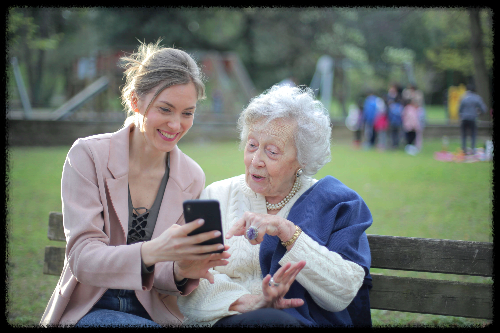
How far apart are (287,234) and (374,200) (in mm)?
6906

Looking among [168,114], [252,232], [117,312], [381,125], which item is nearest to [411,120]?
[381,125]

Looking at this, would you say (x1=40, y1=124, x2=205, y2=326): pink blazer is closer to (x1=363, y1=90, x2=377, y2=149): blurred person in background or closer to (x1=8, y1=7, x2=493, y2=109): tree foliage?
(x1=363, y1=90, x2=377, y2=149): blurred person in background

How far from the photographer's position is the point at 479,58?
18.1 meters

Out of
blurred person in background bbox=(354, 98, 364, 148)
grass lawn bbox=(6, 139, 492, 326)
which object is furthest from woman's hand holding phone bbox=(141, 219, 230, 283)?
blurred person in background bbox=(354, 98, 364, 148)

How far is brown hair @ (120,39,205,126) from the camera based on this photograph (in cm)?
259

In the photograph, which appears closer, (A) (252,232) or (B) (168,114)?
(A) (252,232)

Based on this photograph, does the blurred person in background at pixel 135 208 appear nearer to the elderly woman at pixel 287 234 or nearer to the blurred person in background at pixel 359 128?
the elderly woman at pixel 287 234

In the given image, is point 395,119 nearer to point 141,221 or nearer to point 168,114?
point 168,114

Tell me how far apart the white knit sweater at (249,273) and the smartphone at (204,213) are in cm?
52

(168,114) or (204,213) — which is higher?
(168,114)

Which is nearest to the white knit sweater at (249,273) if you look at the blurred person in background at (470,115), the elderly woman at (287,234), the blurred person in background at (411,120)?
the elderly woman at (287,234)

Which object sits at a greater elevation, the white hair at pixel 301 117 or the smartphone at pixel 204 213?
the white hair at pixel 301 117

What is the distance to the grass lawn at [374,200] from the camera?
463 cm

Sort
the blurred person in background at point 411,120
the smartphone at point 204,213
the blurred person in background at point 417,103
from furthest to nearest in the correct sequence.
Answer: the blurred person in background at point 417,103 → the blurred person in background at point 411,120 → the smartphone at point 204,213
